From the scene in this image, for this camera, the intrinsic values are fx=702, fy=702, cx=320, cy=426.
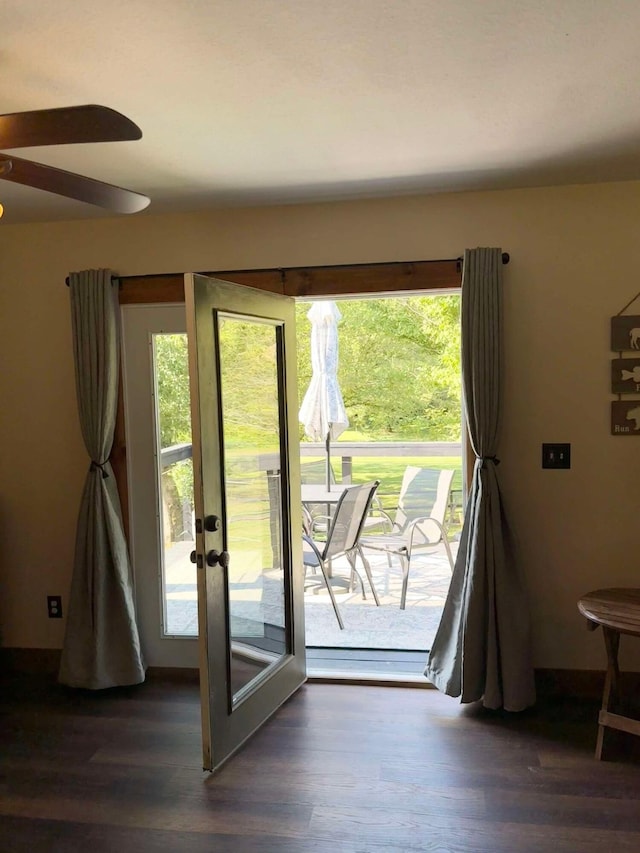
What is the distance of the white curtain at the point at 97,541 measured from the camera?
3.39m

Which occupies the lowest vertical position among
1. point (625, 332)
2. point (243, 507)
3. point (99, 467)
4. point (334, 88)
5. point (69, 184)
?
point (243, 507)

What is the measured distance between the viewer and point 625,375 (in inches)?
124

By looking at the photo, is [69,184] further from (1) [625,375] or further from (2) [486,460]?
(1) [625,375]

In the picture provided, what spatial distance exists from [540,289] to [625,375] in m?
0.54

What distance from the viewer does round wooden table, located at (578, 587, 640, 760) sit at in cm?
264

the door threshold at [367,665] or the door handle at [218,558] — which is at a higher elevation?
the door handle at [218,558]

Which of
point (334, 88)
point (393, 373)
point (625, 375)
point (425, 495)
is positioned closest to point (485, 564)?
point (625, 375)

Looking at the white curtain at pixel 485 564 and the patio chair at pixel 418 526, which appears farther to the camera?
the patio chair at pixel 418 526

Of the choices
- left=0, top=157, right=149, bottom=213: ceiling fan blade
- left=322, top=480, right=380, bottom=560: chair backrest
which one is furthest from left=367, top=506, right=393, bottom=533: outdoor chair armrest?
left=0, top=157, right=149, bottom=213: ceiling fan blade

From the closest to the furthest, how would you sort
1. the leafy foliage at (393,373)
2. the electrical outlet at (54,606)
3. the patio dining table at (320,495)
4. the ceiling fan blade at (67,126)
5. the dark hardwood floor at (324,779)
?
1. the ceiling fan blade at (67,126)
2. the dark hardwood floor at (324,779)
3. the electrical outlet at (54,606)
4. the patio dining table at (320,495)
5. the leafy foliage at (393,373)

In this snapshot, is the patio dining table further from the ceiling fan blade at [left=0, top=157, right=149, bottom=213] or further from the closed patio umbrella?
the ceiling fan blade at [left=0, top=157, right=149, bottom=213]

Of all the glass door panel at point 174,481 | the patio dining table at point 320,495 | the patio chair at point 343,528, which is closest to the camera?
the glass door panel at point 174,481

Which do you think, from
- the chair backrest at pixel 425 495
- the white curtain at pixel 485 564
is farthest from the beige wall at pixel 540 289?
the chair backrest at pixel 425 495

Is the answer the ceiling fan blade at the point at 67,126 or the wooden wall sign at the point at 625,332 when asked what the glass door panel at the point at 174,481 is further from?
the wooden wall sign at the point at 625,332
